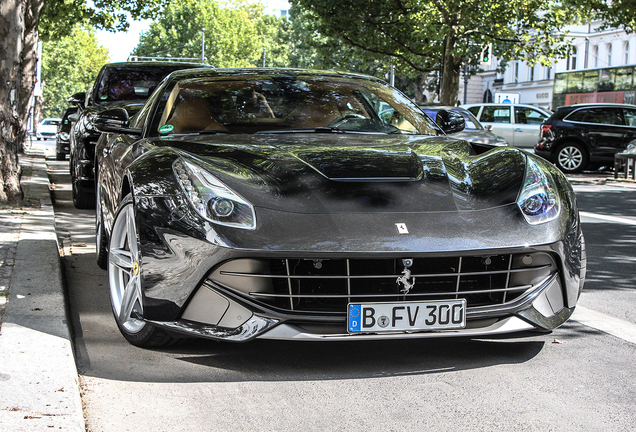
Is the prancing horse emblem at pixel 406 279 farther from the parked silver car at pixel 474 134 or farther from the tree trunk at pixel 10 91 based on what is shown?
the parked silver car at pixel 474 134

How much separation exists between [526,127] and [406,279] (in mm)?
19726

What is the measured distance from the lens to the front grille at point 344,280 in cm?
331

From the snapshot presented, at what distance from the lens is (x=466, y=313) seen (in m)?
3.40

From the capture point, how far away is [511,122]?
2214cm

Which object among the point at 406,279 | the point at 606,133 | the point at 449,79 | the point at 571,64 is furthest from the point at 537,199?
the point at 571,64

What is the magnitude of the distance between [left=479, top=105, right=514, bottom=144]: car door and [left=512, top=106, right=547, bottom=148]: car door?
6.8 inches

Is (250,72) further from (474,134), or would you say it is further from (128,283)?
(474,134)

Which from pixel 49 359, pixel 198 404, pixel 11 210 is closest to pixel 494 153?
pixel 198 404

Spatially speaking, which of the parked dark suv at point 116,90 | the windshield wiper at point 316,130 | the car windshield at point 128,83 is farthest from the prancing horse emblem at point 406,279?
the car windshield at point 128,83

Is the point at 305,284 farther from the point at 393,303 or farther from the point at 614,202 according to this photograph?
the point at 614,202

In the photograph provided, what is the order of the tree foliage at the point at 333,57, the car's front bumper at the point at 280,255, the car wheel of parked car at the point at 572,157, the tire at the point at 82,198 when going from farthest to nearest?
the tree foliage at the point at 333,57 < the car wheel of parked car at the point at 572,157 < the tire at the point at 82,198 < the car's front bumper at the point at 280,255

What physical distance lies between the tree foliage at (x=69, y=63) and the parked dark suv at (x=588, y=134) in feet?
211

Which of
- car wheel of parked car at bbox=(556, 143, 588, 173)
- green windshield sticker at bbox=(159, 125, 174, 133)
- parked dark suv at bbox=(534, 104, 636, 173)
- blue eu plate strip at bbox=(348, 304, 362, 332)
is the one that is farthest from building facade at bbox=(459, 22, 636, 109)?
blue eu plate strip at bbox=(348, 304, 362, 332)

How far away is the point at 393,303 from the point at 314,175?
0.72 m
